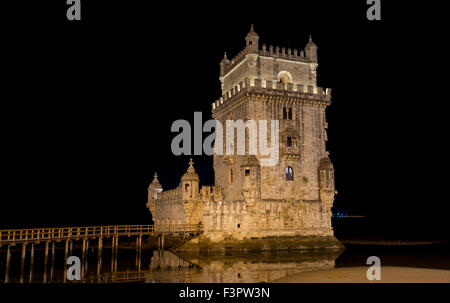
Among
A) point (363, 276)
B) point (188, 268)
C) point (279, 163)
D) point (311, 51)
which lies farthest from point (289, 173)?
point (363, 276)

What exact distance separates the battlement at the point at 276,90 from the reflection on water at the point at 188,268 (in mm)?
16971

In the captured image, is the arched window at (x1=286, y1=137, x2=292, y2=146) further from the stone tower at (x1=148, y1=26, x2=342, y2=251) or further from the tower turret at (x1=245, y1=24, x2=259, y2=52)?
the tower turret at (x1=245, y1=24, x2=259, y2=52)

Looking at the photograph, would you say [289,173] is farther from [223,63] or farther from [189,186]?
[223,63]

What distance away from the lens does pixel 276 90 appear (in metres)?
47.7

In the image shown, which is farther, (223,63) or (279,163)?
(223,63)

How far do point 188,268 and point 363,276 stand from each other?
1375 centimetres

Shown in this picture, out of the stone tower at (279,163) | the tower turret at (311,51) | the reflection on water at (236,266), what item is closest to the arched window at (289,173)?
the stone tower at (279,163)

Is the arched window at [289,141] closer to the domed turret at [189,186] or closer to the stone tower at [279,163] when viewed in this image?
the stone tower at [279,163]

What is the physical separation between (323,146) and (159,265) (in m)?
22.9

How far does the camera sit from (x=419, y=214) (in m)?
121

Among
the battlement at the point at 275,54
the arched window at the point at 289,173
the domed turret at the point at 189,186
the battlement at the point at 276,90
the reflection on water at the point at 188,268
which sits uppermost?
the battlement at the point at 275,54

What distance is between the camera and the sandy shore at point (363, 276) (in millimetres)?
26000
